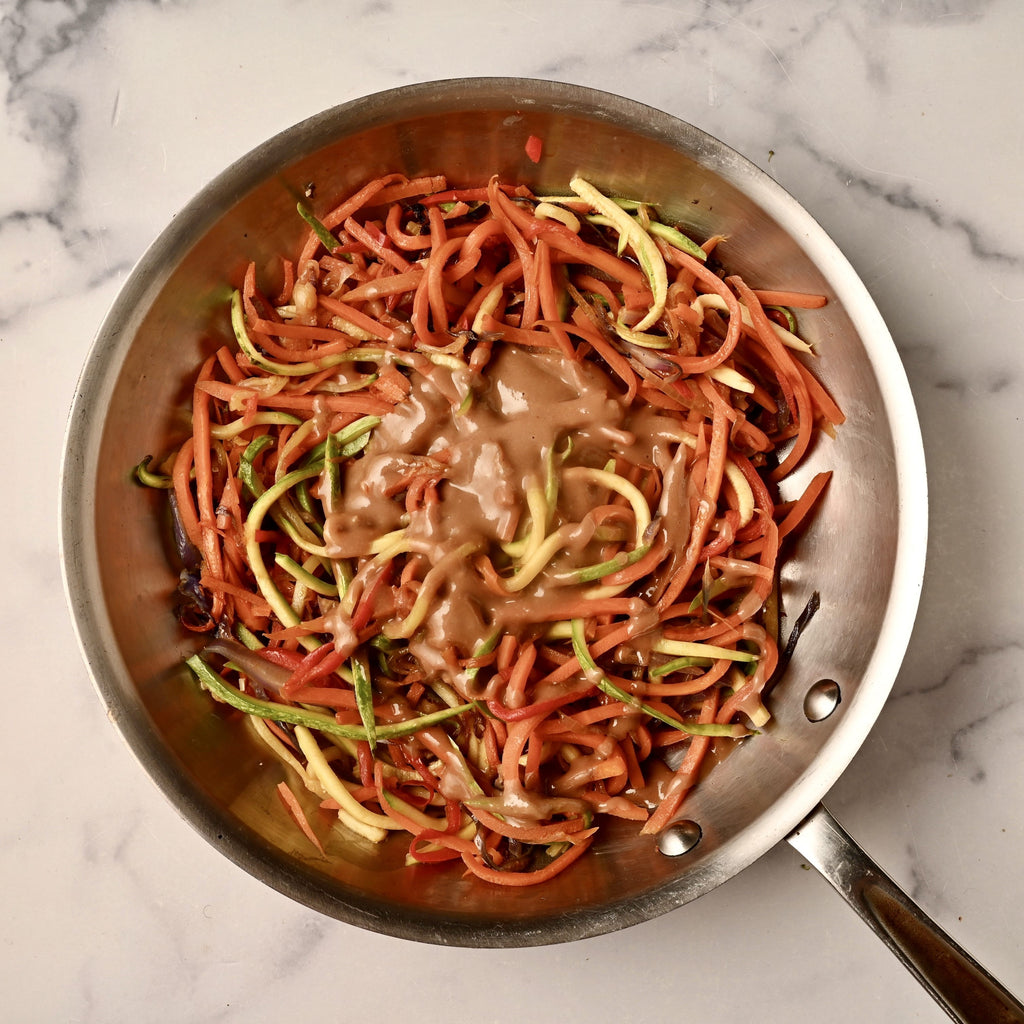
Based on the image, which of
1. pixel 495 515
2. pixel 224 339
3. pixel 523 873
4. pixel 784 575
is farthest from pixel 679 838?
pixel 224 339

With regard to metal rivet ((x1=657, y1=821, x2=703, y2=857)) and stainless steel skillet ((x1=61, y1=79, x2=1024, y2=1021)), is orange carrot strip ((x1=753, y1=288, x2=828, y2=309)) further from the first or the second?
metal rivet ((x1=657, y1=821, x2=703, y2=857))

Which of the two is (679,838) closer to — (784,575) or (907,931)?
(907,931)

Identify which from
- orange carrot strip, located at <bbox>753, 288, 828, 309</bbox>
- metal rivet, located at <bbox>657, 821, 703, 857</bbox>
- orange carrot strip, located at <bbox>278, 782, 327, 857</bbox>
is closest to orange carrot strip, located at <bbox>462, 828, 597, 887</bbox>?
metal rivet, located at <bbox>657, 821, 703, 857</bbox>

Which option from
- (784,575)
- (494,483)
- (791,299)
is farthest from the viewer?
(784,575)

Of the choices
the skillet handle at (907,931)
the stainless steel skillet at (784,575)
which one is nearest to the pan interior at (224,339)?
the stainless steel skillet at (784,575)

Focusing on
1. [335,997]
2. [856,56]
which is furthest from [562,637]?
[856,56]
